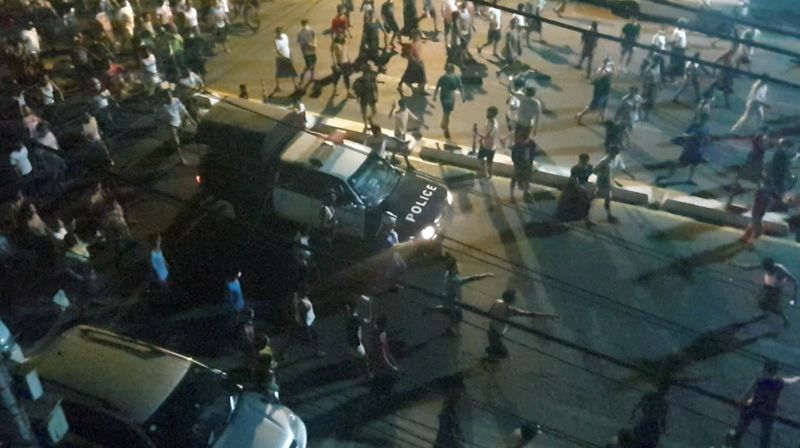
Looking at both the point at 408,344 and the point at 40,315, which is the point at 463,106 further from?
the point at 40,315

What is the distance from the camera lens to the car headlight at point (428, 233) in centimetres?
1127

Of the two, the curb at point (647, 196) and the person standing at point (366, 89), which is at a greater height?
the person standing at point (366, 89)

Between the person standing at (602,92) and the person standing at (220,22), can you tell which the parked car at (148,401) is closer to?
the person standing at (602,92)

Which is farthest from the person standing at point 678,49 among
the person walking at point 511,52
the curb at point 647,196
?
the curb at point 647,196

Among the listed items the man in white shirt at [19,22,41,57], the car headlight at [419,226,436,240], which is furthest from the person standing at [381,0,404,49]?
the car headlight at [419,226,436,240]

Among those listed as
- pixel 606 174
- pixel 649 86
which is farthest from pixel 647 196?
pixel 649 86

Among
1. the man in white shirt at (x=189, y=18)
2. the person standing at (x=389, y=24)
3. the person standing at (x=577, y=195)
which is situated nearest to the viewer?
the person standing at (x=577, y=195)

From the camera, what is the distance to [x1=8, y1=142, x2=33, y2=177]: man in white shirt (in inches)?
488

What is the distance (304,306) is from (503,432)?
2.97 m

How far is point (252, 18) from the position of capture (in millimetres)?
22281

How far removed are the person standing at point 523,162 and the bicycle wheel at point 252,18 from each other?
37.3ft

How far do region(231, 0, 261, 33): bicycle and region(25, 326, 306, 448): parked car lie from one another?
15645 millimetres

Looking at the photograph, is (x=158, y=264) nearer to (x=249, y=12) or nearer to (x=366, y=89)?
(x=366, y=89)

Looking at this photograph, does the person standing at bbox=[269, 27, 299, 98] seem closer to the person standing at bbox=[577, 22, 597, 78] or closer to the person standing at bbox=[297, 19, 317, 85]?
the person standing at bbox=[297, 19, 317, 85]
